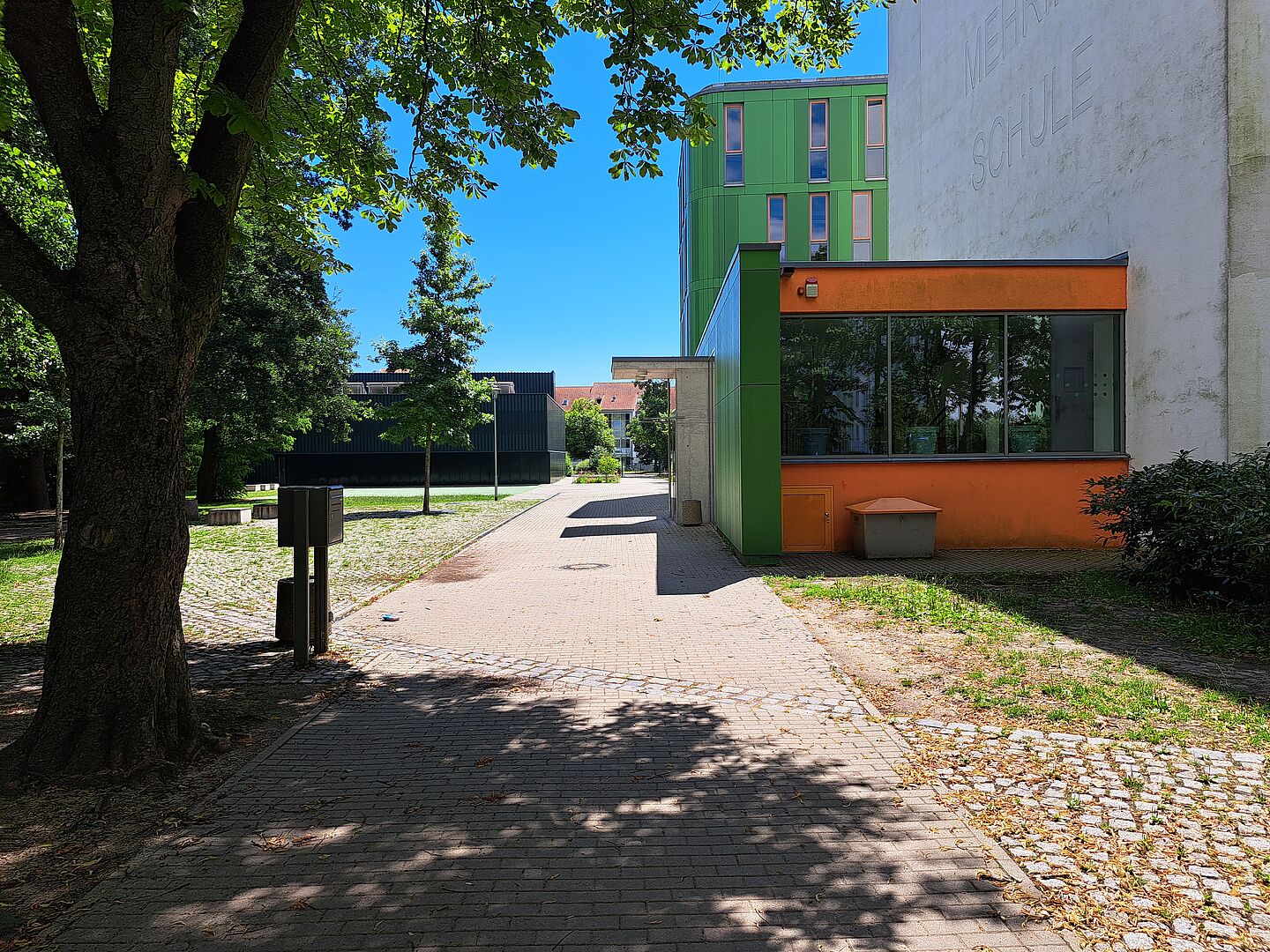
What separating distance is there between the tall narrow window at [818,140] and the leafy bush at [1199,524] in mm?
28608

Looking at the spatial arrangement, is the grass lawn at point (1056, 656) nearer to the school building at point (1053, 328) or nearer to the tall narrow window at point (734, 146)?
the school building at point (1053, 328)

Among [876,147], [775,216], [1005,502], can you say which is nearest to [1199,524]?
[1005,502]

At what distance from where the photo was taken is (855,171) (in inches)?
1375

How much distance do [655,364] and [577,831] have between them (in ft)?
55.2

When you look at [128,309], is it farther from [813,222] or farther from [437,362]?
[813,222]

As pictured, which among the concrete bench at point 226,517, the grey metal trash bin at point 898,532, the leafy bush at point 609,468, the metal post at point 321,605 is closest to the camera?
the metal post at point 321,605

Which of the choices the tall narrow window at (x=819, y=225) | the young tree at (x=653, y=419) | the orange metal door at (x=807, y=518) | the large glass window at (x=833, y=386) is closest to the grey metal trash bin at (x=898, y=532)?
the orange metal door at (x=807, y=518)

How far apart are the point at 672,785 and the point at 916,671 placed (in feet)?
9.42

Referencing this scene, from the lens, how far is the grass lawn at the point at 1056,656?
4.93 metres

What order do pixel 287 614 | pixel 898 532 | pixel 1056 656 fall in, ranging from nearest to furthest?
pixel 1056 656 < pixel 287 614 < pixel 898 532

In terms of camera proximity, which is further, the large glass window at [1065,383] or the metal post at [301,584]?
the large glass window at [1065,383]

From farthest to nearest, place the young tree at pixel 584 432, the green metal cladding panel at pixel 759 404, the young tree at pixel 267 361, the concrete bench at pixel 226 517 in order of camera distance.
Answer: the young tree at pixel 584 432 → the young tree at pixel 267 361 → the concrete bench at pixel 226 517 → the green metal cladding panel at pixel 759 404

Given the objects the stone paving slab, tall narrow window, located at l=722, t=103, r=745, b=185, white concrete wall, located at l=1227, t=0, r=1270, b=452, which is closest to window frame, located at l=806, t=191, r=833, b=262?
tall narrow window, located at l=722, t=103, r=745, b=185

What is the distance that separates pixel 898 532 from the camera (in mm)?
11914
